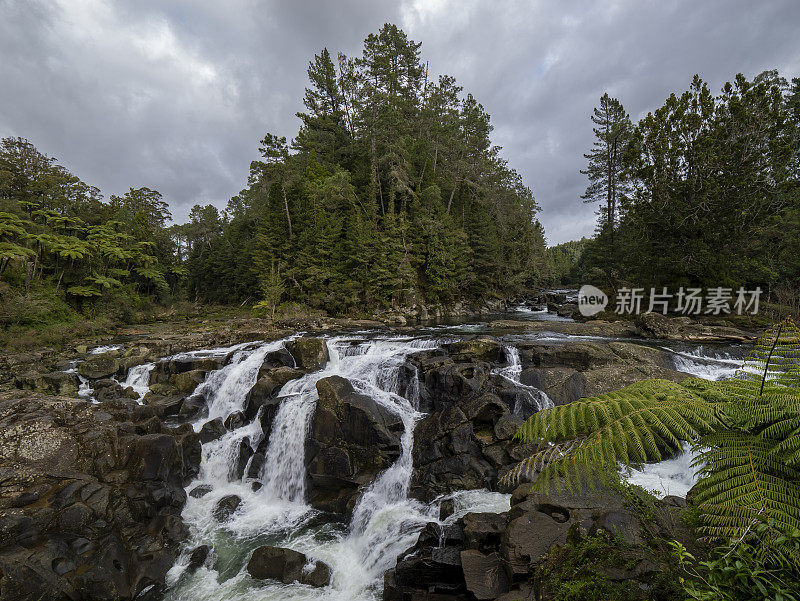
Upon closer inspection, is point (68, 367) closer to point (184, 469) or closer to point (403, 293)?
point (184, 469)

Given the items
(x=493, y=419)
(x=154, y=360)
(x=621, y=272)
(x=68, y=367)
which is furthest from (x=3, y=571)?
(x=621, y=272)

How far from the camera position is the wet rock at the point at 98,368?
1362cm

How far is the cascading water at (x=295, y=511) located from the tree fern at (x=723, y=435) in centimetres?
528

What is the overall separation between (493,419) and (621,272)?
2445 centimetres

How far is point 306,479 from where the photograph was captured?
8453 millimetres

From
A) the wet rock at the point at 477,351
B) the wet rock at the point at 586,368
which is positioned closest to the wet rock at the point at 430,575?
the wet rock at the point at 586,368

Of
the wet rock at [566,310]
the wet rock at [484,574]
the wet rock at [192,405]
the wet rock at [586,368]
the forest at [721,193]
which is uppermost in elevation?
the forest at [721,193]

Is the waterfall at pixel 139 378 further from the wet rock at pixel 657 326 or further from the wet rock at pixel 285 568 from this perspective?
the wet rock at pixel 657 326

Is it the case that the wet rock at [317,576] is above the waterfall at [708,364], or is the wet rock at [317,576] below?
below

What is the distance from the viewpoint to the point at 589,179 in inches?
1332

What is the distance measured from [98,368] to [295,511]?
40.1 ft

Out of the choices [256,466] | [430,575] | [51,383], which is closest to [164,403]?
[256,466]

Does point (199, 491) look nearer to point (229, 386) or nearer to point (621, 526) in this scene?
point (229, 386)

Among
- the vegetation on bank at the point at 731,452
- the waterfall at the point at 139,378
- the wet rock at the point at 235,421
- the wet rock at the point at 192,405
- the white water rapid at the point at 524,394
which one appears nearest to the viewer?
the vegetation on bank at the point at 731,452
